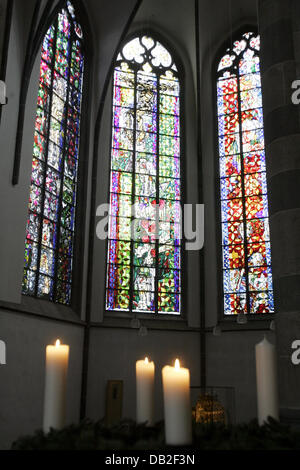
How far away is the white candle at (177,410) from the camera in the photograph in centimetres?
154

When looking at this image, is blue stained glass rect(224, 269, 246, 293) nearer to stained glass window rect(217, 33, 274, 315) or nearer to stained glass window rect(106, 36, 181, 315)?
stained glass window rect(217, 33, 274, 315)

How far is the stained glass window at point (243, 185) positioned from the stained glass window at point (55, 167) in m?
3.45

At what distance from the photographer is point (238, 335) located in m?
10.5

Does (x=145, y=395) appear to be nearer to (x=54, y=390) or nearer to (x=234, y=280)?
(x=54, y=390)

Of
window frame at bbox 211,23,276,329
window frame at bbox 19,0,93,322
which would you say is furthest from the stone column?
window frame at bbox 211,23,276,329

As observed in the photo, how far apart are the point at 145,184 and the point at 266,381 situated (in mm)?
10032

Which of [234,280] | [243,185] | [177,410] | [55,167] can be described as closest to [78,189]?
[55,167]

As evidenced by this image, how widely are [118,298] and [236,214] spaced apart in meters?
3.24

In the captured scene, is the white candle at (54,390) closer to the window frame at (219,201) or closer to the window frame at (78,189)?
the window frame at (78,189)

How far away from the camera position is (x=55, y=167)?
10.2 m

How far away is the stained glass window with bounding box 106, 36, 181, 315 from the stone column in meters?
6.35

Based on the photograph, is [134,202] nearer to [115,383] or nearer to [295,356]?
[115,383]

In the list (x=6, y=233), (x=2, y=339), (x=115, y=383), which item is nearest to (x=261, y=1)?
(x=6, y=233)

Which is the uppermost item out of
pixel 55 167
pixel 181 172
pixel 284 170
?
pixel 181 172
